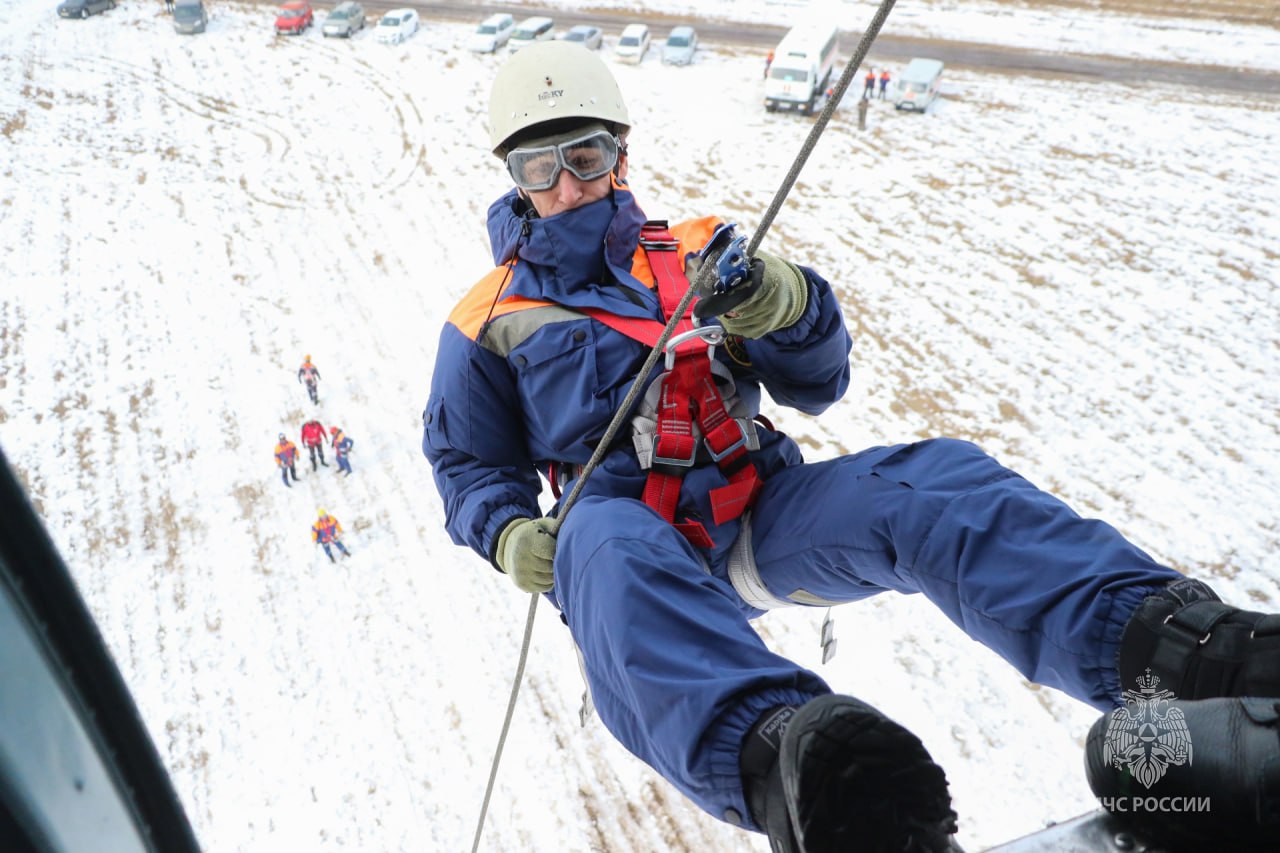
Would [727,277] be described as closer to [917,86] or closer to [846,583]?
[846,583]

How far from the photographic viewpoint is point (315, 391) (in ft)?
32.0

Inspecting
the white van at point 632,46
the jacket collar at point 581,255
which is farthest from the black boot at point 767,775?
the white van at point 632,46

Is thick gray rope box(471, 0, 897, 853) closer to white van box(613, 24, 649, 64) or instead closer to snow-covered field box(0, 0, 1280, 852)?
snow-covered field box(0, 0, 1280, 852)

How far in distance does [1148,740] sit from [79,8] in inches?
1157

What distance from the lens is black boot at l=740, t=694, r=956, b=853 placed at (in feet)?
4.95

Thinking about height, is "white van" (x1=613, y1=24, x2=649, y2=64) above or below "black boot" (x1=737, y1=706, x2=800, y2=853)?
below

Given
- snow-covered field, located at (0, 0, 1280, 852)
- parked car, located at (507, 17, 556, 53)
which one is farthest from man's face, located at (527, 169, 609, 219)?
parked car, located at (507, 17, 556, 53)

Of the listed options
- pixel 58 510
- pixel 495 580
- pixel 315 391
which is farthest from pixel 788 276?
pixel 58 510

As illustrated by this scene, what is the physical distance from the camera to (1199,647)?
1.68 metres

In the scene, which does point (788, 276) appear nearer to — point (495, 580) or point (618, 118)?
point (618, 118)

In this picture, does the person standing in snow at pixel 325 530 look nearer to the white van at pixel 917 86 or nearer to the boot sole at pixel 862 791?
the boot sole at pixel 862 791

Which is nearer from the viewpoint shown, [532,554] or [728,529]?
[532,554]

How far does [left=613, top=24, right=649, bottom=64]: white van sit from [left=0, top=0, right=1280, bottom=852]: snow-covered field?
19.7 inches

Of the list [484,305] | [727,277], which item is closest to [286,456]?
[484,305]
